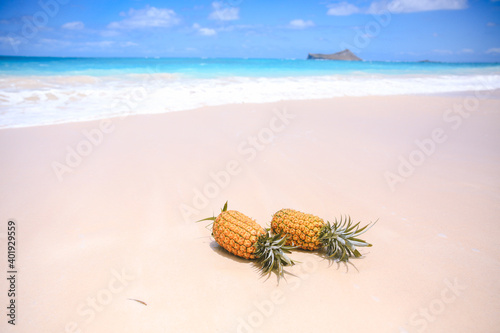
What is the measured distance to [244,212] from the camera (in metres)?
3.03

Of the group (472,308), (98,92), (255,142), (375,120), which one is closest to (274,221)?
(472,308)

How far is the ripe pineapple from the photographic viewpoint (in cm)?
224

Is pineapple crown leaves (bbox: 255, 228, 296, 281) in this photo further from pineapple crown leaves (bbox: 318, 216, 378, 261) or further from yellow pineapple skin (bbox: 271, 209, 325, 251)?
pineapple crown leaves (bbox: 318, 216, 378, 261)

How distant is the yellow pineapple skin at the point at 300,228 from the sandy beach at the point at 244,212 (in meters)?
0.13

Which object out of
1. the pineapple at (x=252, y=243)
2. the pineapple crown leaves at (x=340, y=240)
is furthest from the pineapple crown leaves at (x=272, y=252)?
the pineapple crown leaves at (x=340, y=240)

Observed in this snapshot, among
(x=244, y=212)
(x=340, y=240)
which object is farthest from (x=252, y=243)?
(x=244, y=212)

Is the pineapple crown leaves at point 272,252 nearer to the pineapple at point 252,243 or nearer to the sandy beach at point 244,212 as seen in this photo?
the pineapple at point 252,243

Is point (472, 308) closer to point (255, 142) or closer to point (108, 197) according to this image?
point (108, 197)

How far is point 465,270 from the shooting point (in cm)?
222

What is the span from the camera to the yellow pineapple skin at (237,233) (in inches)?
84.2

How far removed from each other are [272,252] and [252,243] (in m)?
0.16

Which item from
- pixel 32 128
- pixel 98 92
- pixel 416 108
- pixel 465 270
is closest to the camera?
pixel 465 270

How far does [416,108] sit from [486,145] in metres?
3.54

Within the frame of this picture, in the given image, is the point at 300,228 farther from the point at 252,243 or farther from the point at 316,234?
the point at 252,243
